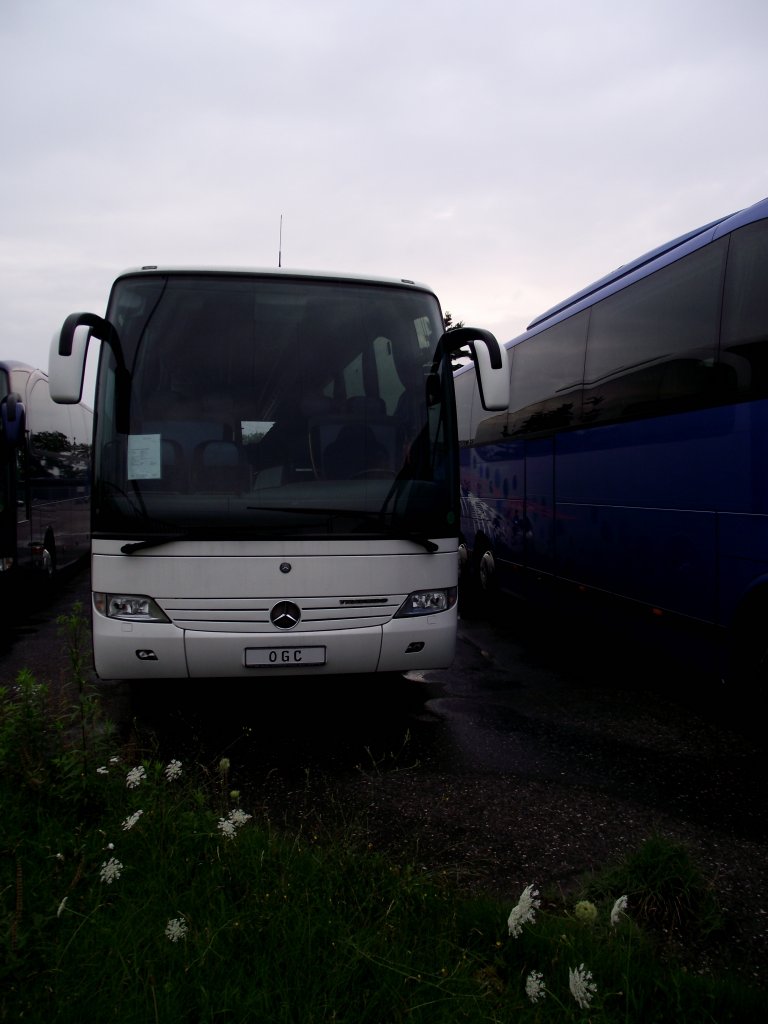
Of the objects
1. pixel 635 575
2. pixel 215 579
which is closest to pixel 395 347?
pixel 215 579

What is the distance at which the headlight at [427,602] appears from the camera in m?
5.32

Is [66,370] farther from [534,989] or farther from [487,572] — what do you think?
[487,572]

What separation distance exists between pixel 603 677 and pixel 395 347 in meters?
3.43

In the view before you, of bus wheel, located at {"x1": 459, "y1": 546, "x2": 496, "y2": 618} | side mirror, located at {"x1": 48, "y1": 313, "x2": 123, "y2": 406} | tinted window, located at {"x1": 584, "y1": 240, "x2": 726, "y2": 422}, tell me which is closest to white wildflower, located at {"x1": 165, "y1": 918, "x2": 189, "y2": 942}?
side mirror, located at {"x1": 48, "y1": 313, "x2": 123, "y2": 406}

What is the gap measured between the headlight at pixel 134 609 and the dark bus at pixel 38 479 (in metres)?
4.21

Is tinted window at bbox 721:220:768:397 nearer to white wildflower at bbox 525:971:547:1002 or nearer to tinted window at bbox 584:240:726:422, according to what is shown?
tinted window at bbox 584:240:726:422

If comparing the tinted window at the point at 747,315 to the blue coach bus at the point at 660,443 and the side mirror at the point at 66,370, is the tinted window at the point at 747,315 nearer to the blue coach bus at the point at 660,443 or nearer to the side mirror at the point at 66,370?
the blue coach bus at the point at 660,443

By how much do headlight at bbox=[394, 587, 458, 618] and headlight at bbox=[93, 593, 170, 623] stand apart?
141cm

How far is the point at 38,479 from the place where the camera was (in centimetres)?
1143

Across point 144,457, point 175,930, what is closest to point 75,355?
point 144,457

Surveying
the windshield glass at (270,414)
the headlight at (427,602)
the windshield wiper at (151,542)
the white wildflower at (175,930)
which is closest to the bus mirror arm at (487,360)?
the windshield glass at (270,414)

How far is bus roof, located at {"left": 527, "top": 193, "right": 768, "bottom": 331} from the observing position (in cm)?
543

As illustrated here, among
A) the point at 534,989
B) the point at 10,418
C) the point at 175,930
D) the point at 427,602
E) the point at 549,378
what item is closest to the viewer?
the point at 534,989

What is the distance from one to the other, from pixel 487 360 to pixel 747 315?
1.58 metres
